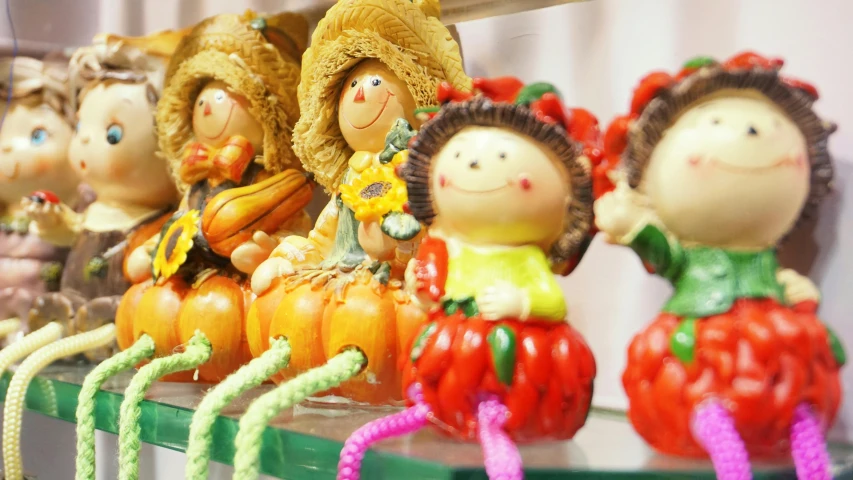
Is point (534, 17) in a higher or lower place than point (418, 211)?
higher

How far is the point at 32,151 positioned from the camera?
127cm

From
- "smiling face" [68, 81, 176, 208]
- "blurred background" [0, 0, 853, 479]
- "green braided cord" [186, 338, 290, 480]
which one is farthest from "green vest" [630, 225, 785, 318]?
"smiling face" [68, 81, 176, 208]

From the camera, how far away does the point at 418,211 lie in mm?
745

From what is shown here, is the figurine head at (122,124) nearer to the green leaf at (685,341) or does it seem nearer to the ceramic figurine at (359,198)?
the ceramic figurine at (359,198)

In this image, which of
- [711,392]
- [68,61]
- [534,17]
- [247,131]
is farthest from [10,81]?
[711,392]

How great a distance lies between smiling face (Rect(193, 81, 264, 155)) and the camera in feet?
3.35

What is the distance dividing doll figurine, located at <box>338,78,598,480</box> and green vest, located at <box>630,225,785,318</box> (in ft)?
0.27

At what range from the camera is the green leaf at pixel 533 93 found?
2.31 ft

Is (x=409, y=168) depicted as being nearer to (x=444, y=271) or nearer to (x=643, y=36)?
(x=444, y=271)

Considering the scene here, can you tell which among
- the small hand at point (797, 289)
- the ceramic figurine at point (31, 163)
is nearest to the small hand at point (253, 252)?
the ceramic figurine at point (31, 163)

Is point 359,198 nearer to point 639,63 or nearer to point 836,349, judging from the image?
point 639,63

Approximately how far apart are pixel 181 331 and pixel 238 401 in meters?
0.14

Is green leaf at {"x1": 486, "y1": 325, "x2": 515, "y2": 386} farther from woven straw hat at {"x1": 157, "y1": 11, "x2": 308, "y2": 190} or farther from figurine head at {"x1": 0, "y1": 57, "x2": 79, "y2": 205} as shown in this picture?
figurine head at {"x1": 0, "y1": 57, "x2": 79, "y2": 205}

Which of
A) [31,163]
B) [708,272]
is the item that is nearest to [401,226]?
[708,272]
